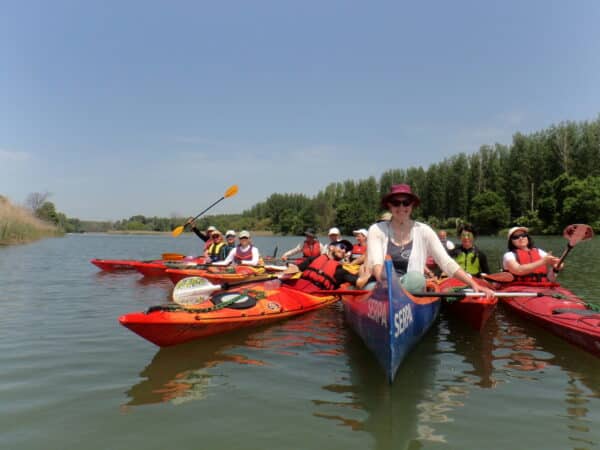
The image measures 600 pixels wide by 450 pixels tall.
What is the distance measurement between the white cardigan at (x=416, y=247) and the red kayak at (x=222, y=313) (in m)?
2.25

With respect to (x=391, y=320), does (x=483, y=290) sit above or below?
above

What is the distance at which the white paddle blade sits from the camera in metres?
5.90

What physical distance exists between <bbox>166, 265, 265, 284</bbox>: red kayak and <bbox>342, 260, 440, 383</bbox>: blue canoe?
558 centimetres

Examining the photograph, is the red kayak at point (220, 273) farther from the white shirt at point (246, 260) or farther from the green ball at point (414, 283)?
the green ball at point (414, 283)

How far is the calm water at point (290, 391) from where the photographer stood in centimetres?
312

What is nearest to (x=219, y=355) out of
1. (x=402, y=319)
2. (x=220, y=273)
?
(x=402, y=319)

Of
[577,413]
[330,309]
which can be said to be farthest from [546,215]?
[577,413]

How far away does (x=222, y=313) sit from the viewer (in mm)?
5457

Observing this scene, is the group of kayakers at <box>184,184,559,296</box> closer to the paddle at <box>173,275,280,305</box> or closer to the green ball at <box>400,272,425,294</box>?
the green ball at <box>400,272,425,294</box>

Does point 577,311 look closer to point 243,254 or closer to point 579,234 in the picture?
point 579,234

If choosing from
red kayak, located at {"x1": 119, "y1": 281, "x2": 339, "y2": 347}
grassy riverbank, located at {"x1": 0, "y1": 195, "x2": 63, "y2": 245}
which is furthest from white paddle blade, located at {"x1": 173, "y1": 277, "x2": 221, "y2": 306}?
grassy riverbank, located at {"x1": 0, "y1": 195, "x2": 63, "y2": 245}

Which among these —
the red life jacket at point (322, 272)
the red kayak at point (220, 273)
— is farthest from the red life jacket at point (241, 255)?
the red life jacket at point (322, 272)

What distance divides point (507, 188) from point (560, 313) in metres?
56.9

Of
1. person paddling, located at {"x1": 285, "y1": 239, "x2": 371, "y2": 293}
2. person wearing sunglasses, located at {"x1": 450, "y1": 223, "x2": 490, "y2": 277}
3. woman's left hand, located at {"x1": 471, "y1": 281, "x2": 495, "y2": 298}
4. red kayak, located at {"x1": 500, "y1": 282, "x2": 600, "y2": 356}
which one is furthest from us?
person wearing sunglasses, located at {"x1": 450, "y1": 223, "x2": 490, "y2": 277}
